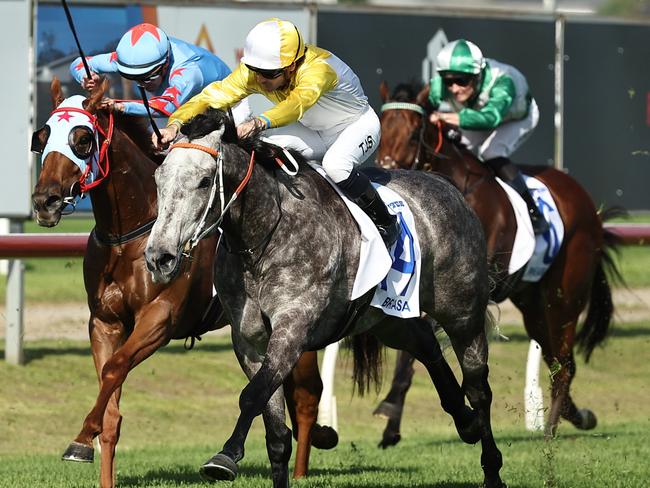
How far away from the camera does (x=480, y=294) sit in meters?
6.30

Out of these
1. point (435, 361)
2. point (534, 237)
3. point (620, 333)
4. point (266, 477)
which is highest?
point (534, 237)

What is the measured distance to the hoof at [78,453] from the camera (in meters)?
5.49

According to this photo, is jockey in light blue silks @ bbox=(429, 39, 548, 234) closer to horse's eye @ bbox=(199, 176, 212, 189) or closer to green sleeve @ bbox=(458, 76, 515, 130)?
green sleeve @ bbox=(458, 76, 515, 130)

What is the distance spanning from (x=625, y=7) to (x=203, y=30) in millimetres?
54776

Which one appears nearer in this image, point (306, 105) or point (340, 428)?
point (306, 105)

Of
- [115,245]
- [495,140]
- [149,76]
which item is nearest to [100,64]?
[149,76]

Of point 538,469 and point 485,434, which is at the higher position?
point 485,434

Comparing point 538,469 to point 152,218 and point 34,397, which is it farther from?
point 34,397

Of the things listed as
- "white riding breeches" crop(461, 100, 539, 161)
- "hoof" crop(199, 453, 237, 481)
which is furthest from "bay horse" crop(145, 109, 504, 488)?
"white riding breeches" crop(461, 100, 539, 161)

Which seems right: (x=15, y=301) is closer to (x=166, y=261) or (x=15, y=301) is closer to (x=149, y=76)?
(x=149, y=76)

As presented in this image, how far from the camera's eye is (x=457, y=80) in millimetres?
8227

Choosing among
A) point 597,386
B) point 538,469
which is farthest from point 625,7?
point 538,469

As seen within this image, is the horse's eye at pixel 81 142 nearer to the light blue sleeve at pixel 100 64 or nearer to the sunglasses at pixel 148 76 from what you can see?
the sunglasses at pixel 148 76

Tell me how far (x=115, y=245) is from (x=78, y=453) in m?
0.98
